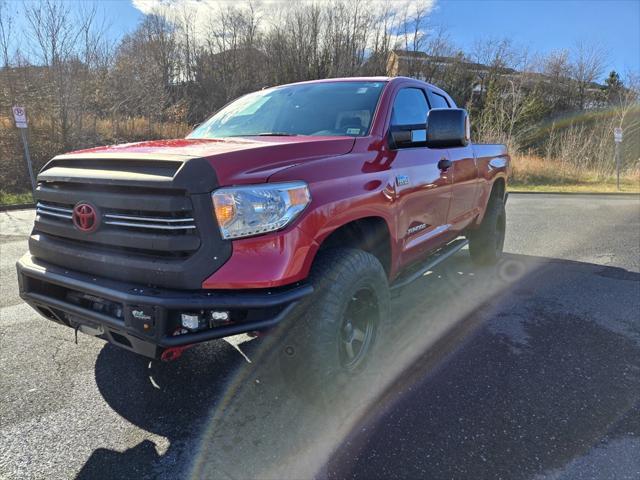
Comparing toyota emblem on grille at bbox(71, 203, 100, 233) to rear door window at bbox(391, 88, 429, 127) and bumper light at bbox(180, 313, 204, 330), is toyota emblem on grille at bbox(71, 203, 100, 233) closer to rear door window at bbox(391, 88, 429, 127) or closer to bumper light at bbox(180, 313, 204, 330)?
bumper light at bbox(180, 313, 204, 330)

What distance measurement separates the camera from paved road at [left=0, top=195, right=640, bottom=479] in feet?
7.10

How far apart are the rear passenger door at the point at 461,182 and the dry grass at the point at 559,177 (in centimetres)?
1489

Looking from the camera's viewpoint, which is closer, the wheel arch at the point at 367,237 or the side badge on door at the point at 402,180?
the wheel arch at the point at 367,237

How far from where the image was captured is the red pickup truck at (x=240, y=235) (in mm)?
2021

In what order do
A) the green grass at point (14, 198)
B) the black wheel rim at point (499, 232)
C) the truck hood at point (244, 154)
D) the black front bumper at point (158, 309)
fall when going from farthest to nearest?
the green grass at point (14, 198)
the black wheel rim at point (499, 232)
the truck hood at point (244, 154)
the black front bumper at point (158, 309)

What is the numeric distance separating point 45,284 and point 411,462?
219 centimetres

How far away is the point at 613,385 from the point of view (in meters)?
2.90

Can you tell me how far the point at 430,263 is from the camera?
3887 millimetres

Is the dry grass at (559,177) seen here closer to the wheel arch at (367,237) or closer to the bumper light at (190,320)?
the wheel arch at (367,237)

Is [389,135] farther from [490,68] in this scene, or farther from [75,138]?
[490,68]

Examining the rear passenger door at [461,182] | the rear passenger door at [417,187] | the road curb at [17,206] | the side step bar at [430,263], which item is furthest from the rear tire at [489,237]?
the road curb at [17,206]

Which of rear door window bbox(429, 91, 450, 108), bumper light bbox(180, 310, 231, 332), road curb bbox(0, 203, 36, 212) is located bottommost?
road curb bbox(0, 203, 36, 212)

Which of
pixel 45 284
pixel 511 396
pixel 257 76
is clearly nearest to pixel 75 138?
pixel 45 284

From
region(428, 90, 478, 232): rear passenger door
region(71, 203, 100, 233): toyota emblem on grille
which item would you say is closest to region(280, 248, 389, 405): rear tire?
region(71, 203, 100, 233): toyota emblem on grille
